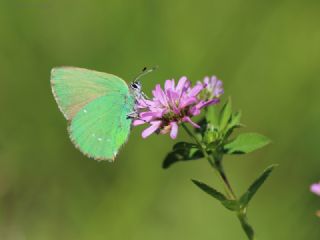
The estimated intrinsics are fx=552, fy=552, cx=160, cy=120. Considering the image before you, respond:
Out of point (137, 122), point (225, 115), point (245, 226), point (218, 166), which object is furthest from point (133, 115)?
point (245, 226)

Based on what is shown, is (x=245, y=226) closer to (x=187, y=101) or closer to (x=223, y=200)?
(x=223, y=200)

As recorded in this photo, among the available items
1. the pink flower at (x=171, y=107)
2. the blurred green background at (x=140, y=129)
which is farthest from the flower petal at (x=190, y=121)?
the blurred green background at (x=140, y=129)

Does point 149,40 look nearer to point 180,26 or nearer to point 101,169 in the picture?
point 180,26

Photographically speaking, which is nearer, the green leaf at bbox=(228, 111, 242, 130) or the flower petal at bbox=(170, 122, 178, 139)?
the flower petal at bbox=(170, 122, 178, 139)

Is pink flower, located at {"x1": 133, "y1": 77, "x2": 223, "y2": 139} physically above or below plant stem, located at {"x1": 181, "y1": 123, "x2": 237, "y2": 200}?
above

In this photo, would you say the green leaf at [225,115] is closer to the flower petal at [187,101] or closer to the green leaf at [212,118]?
the green leaf at [212,118]

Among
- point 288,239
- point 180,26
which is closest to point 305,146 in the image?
point 288,239

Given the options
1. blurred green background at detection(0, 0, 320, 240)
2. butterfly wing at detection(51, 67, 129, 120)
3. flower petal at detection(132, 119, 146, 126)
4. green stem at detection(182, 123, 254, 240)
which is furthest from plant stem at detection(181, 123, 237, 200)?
blurred green background at detection(0, 0, 320, 240)

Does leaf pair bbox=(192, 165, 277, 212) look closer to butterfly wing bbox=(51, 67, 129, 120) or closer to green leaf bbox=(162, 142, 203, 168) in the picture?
green leaf bbox=(162, 142, 203, 168)
